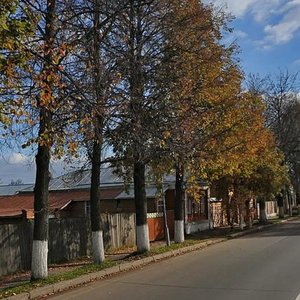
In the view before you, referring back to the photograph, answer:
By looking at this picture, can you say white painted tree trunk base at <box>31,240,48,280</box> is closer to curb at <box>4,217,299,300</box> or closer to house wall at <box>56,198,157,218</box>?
curb at <box>4,217,299,300</box>

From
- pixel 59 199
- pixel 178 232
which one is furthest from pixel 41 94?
pixel 59 199

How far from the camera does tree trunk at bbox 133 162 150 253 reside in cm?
1947

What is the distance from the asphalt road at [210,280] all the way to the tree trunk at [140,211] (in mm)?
2092

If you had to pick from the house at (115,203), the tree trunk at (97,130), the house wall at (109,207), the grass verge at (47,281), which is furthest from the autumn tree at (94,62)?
the house wall at (109,207)

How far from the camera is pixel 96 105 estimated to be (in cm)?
1169

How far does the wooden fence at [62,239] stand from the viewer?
54.1ft

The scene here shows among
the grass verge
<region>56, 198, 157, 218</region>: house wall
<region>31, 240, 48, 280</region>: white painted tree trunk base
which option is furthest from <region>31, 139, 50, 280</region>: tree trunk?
<region>56, 198, 157, 218</region>: house wall

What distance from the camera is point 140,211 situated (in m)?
19.9

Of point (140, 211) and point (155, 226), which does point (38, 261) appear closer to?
point (140, 211)

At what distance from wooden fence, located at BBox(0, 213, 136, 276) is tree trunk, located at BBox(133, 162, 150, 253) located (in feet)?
8.21

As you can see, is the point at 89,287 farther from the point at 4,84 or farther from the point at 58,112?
the point at 4,84

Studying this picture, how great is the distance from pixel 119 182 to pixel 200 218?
6.40 m

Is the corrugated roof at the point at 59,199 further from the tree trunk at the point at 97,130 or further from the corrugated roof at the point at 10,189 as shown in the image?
the tree trunk at the point at 97,130

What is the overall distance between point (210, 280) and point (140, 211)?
8.08 m
